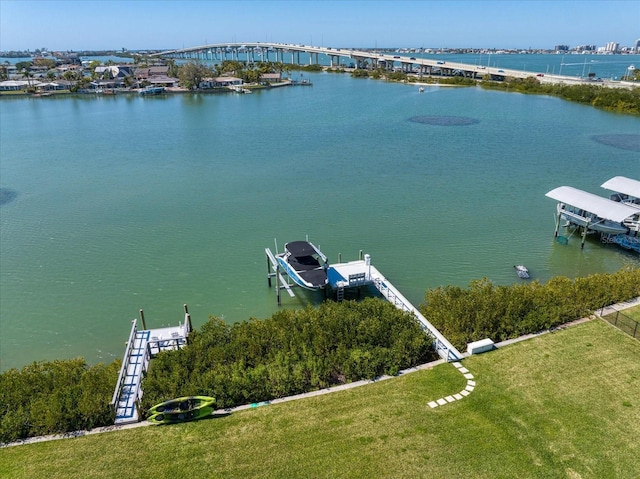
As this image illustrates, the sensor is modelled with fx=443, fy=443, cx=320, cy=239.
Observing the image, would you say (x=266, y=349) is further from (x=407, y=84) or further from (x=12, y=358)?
(x=407, y=84)

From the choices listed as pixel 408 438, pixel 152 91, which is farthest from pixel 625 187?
pixel 152 91

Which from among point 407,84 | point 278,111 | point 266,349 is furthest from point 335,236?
point 407,84

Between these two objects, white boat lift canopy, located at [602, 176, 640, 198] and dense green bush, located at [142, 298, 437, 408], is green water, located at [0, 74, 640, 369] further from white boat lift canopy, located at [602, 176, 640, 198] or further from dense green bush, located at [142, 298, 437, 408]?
dense green bush, located at [142, 298, 437, 408]

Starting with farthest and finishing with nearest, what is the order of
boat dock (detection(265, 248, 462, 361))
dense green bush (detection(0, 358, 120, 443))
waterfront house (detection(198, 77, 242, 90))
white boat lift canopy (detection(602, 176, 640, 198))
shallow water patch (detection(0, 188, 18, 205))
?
waterfront house (detection(198, 77, 242, 90))
shallow water patch (detection(0, 188, 18, 205))
white boat lift canopy (detection(602, 176, 640, 198))
boat dock (detection(265, 248, 462, 361))
dense green bush (detection(0, 358, 120, 443))

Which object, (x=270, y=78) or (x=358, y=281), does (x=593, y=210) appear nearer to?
(x=358, y=281)

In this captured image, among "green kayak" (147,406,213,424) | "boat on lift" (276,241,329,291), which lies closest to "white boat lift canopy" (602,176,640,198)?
"boat on lift" (276,241,329,291)

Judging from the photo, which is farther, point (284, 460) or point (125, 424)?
point (125, 424)
